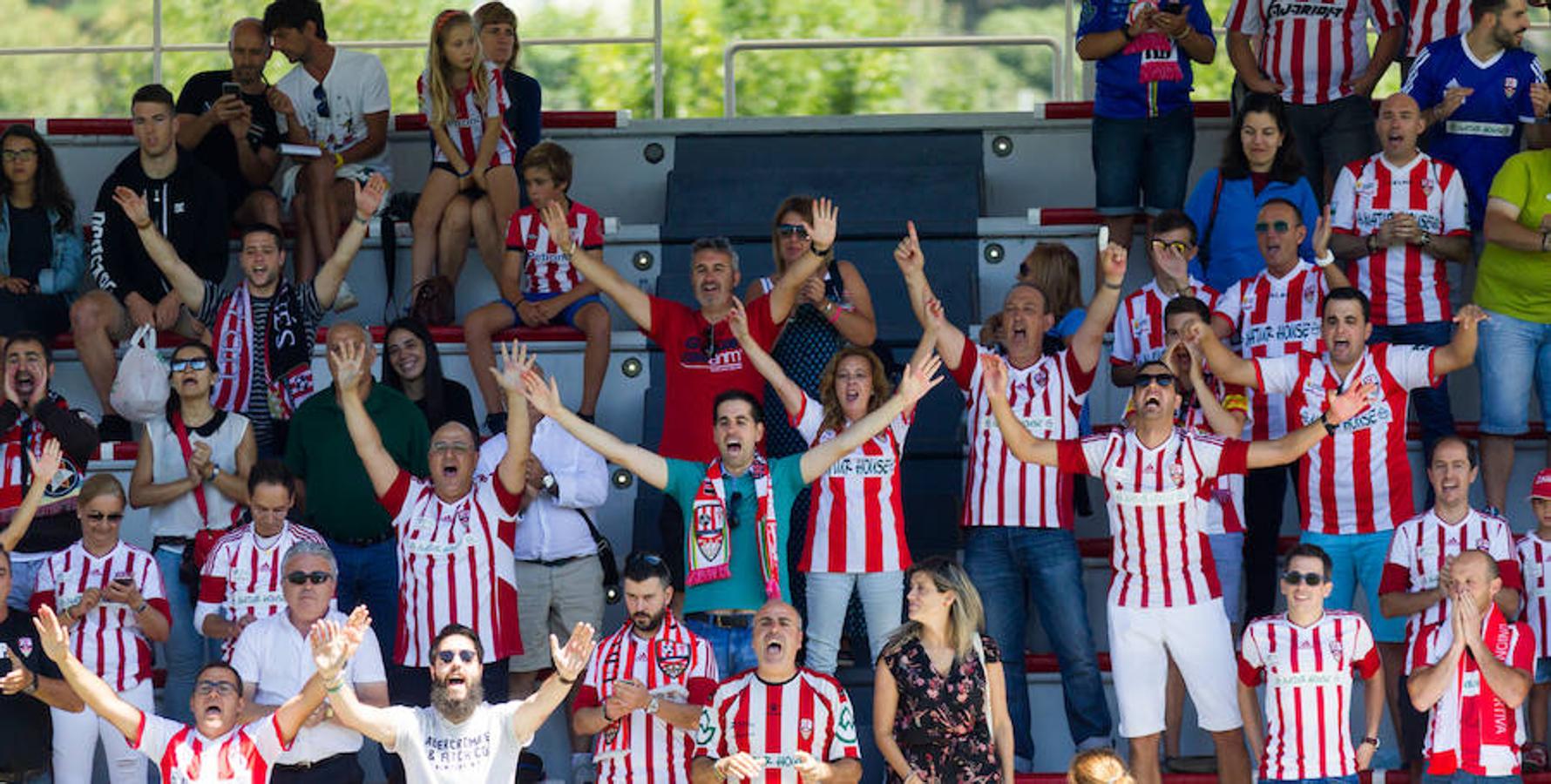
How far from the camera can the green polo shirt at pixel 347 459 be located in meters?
8.31

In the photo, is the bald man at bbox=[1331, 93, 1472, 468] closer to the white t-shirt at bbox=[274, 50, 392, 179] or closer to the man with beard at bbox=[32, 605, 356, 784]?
the white t-shirt at bbox=[274, 50, 392, 179]

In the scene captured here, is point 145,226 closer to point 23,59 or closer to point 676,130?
point 676,130

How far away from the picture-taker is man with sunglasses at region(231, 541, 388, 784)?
7.60m

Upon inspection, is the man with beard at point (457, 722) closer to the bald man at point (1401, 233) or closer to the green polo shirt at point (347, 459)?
the green polo shirt at point (347, 459)

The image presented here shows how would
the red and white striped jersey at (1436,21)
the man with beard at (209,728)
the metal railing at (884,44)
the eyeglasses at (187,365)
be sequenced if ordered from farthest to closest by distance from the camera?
the metal railing at (884,44), the red and white striped jersey at (1436,21), the eyeglasses at (187,365), the man with beard at (209,728)

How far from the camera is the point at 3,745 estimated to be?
7863mm

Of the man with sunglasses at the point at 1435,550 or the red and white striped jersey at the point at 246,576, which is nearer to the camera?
the man with sunglasses at the point at 1435,550

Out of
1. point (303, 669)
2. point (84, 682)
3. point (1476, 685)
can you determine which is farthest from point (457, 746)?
point (1476, 685)

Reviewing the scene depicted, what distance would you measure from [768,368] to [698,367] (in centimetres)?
39

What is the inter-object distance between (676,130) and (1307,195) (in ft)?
10.0

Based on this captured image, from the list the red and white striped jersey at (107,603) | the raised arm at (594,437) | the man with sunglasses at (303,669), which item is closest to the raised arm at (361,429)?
the man with sunglasses at (303,669)

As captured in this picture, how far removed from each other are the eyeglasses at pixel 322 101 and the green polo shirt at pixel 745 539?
3016 mm

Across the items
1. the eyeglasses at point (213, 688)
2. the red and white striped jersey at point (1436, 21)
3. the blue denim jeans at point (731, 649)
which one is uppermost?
the red and white striped jersey at point (1436, 21)

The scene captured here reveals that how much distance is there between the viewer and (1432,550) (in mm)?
7805
